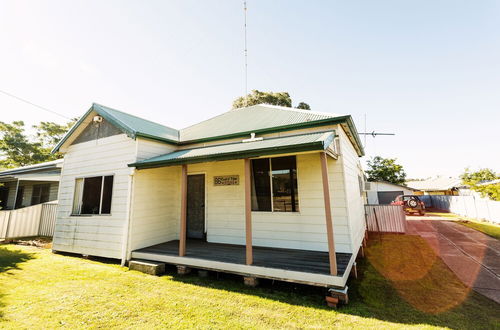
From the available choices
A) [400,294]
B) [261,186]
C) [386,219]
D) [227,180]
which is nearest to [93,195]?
[227,180]

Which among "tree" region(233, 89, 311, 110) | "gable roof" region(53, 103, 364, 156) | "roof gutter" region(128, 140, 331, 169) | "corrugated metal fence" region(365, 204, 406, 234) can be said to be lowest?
"corrugated metal fence" region(365, 204, 406, 234)

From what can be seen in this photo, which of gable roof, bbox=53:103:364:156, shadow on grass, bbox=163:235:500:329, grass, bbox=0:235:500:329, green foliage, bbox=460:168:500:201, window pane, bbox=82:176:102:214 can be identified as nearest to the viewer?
grass, bbox=0:235:500:329

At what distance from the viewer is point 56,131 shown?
27.8 m

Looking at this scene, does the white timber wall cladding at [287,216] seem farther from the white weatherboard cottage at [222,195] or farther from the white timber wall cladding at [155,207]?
the white timber wall cladding at [155,207]

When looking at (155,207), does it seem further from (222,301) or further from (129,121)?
(222,301)

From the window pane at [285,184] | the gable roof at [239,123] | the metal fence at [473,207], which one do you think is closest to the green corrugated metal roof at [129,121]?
the gable roof at [239,123]

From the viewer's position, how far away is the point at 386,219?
396 inches

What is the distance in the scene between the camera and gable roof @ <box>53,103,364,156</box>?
5.62 m

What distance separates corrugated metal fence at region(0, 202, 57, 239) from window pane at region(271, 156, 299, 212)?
11.8 m

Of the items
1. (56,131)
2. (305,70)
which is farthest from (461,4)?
(56,131)

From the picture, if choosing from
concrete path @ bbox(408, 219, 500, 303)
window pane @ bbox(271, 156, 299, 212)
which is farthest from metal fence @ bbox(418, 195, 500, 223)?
window pane @ bbox(271, 156, 299, 212)

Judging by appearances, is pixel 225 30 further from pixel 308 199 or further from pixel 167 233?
pixel 167 233

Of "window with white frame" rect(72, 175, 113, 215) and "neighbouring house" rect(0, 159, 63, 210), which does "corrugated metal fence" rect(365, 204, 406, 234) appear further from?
"neighbouring house" rect(0, 159, 63, 210)

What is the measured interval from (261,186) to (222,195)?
1397mm
